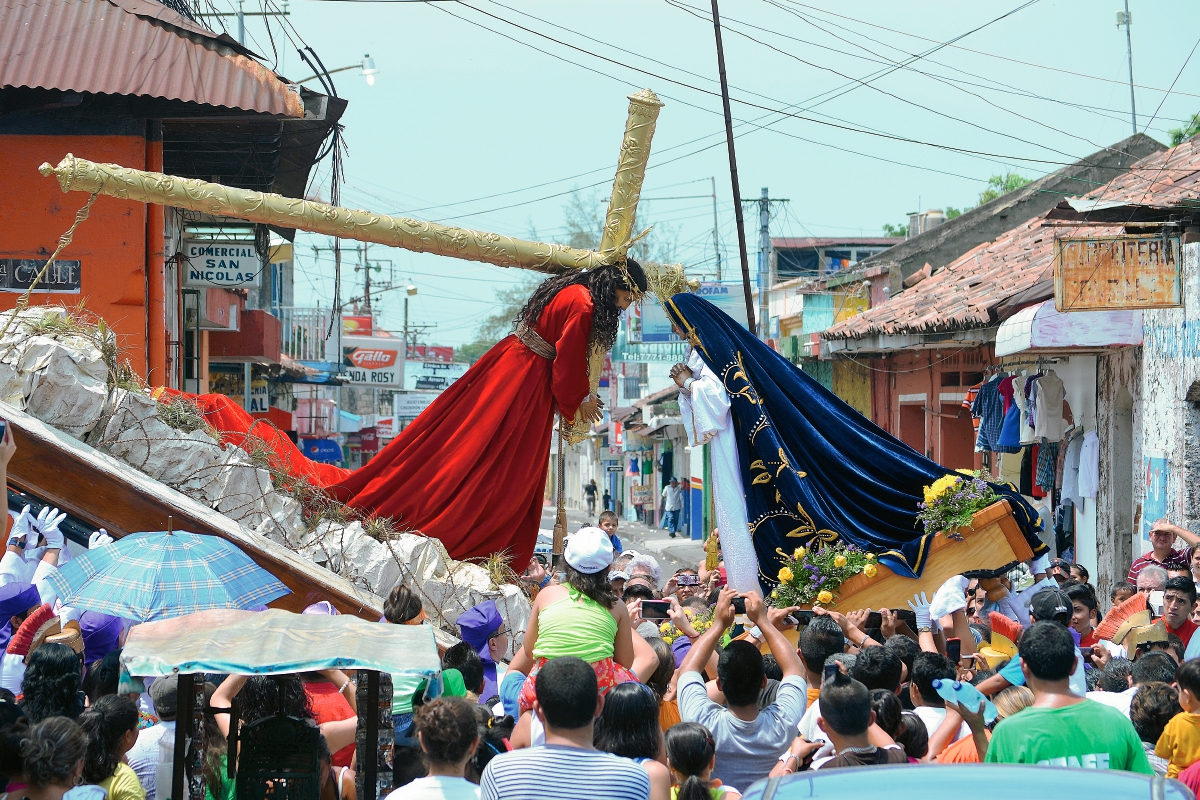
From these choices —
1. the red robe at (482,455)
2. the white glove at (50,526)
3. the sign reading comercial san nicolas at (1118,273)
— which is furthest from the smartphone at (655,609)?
the sign reading comercial san nicolas at (1118,273)

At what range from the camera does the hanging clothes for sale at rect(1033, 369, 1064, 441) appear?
45.1ft

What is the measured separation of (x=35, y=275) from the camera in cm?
1187

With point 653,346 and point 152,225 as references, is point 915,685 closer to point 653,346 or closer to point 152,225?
point 152,225

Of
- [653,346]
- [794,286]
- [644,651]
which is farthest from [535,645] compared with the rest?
[653,346]

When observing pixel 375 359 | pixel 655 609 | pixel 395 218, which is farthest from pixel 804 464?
pixel 375 359

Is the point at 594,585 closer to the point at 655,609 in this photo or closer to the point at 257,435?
the point at 655,609

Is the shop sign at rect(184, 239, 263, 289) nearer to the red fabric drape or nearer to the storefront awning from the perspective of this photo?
the red fabric drape

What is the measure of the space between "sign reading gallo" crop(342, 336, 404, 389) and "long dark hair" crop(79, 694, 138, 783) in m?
30.4

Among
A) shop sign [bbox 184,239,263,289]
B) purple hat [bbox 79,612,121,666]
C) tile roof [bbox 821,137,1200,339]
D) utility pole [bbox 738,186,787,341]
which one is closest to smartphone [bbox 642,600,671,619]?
purple hat [bbox 79,612,121,666]

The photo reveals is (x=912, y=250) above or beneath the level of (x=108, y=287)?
above

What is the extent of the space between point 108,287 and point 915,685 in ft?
30.8

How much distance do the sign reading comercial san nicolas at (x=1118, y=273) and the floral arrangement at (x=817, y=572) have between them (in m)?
3.58

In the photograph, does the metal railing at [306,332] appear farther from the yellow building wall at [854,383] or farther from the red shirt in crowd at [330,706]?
the red shirt in crowd at [330,706]

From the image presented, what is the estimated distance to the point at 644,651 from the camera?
17.9 ft
